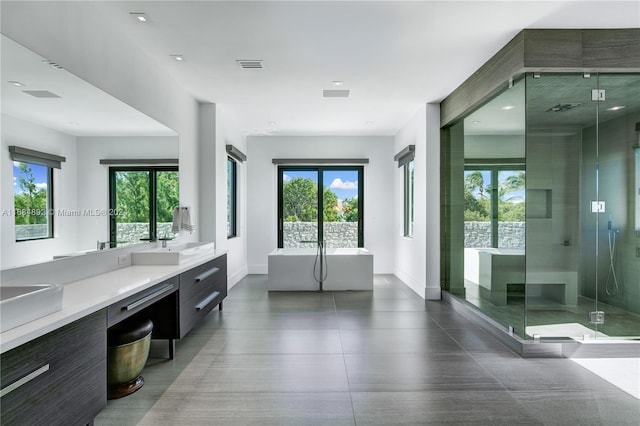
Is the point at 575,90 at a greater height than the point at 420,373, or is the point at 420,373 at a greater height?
the point at 575,90

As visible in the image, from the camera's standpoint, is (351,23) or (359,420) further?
(351,23)

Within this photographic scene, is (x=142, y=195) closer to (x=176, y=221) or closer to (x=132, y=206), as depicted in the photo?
(x=132, y=206)

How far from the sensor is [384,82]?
430 cm

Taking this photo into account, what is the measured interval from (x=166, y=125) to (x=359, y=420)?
3.36 metres

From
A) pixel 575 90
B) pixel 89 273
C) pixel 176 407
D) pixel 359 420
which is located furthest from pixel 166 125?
pixel 575 90

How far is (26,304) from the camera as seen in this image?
5.17 feet

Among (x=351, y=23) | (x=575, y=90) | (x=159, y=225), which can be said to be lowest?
(x=159, y=225)

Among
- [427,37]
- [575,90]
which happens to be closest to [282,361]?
[427,37]

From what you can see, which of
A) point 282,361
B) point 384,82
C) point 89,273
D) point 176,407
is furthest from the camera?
point 384,82

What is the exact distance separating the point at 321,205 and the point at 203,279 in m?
4.00

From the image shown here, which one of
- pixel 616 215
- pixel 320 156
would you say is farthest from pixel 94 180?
pixel 320 156

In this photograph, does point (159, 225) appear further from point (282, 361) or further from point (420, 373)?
point (420, 373)

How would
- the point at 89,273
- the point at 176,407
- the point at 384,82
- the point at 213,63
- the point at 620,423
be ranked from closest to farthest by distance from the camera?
the point at 620,423 → the point at 176,407 → the point at 89,273 → the point at 213,63 → the point at 384,82

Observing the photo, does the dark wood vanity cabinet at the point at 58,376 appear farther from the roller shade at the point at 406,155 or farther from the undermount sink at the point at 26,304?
the roller shade at the point at 406,155
